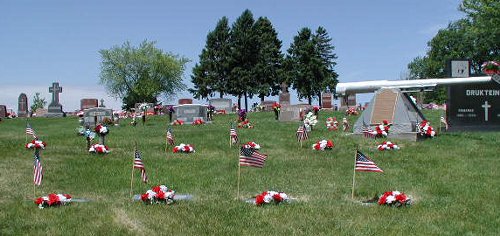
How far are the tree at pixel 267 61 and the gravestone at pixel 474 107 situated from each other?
51686mm

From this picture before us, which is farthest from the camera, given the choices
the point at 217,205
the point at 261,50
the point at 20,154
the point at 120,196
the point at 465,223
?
the point at 261,50

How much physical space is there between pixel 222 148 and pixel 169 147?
6.27 ft

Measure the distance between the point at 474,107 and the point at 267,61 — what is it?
54.5 metres

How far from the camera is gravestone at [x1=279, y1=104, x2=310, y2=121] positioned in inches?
1517

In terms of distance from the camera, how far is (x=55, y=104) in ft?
223

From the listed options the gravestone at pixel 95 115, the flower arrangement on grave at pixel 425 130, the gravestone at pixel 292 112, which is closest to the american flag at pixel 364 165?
the flower arrangement on grave at pixel 425 130

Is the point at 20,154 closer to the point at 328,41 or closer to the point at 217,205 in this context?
the point at 217,205

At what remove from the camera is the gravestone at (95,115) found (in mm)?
36172

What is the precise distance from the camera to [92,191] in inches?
545

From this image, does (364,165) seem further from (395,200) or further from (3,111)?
(3,111)

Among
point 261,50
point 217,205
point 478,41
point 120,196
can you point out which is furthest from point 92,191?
point 478,41

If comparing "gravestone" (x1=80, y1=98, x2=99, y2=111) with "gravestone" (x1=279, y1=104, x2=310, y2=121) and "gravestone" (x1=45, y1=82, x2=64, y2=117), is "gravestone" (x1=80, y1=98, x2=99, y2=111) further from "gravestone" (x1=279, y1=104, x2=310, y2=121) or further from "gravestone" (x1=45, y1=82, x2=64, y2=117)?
"gravestone" (x1=279, y1=104, x2=310, y2=121)

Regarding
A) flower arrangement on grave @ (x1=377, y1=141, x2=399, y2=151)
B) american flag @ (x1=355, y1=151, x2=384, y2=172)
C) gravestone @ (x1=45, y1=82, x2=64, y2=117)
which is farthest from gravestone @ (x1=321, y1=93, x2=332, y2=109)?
american flag @ (x1=355, y1=151, x2=384, y2=172)

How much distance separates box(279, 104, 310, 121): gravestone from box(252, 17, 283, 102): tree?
40.2 metres
